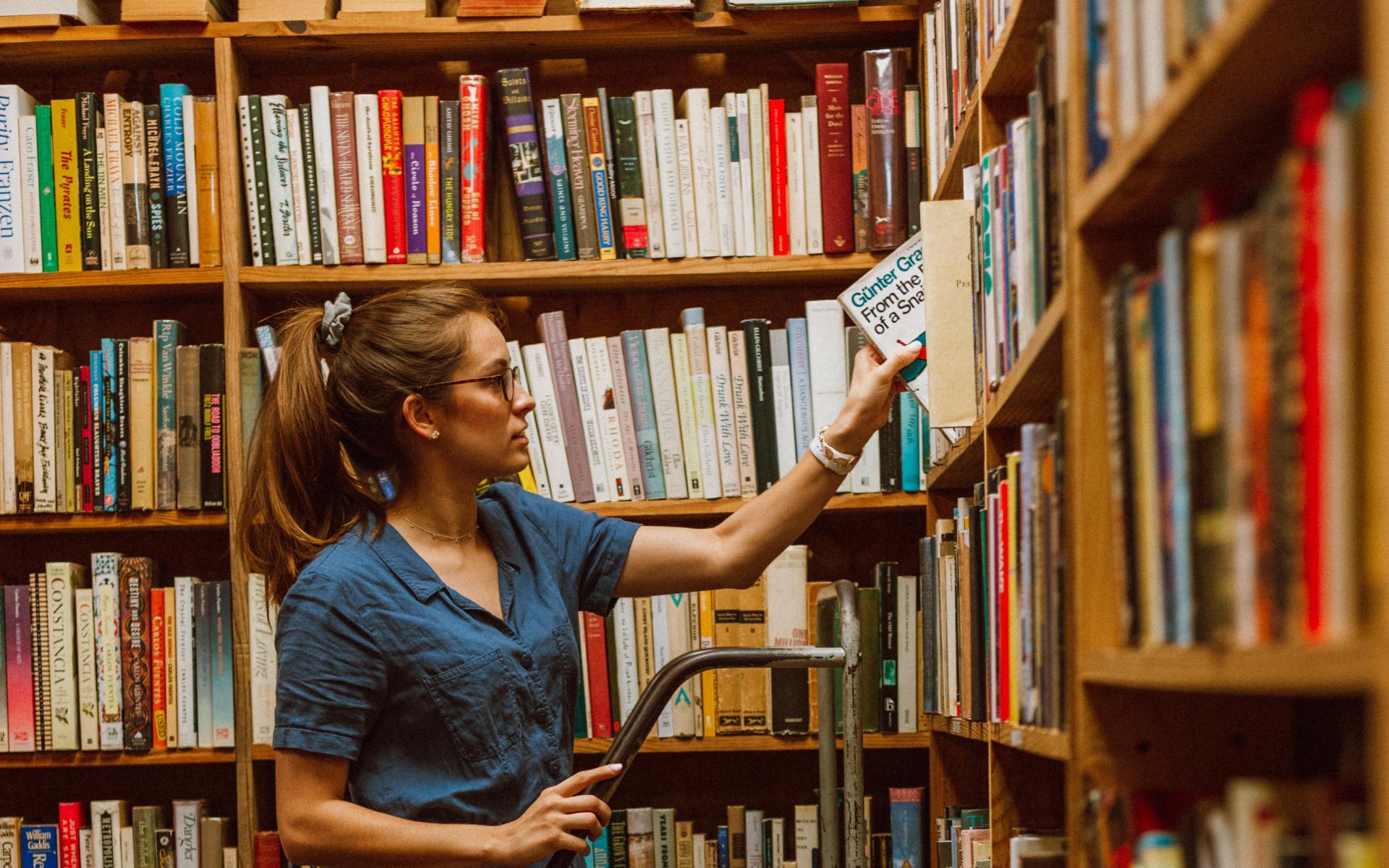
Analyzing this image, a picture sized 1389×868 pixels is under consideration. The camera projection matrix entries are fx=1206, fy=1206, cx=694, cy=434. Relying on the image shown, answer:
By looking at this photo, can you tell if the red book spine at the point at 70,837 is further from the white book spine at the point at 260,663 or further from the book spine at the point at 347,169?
the book spine at the point at 347,169

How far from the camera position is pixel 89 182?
6.69 feet

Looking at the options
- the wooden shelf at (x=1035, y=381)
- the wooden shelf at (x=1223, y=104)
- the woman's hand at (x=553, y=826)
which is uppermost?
the wooden shelf at (x=1223, y=104)

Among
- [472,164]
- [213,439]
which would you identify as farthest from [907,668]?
[213,439]

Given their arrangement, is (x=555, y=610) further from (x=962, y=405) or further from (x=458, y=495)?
(x=962, y=405)

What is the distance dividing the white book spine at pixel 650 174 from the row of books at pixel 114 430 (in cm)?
69

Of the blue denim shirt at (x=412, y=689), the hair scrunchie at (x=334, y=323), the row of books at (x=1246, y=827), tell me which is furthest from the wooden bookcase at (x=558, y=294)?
the blue denim shirt at (x=412, y=689)

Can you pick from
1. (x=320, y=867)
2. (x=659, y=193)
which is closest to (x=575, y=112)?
(x=659, y=193)

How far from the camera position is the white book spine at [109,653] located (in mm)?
1966

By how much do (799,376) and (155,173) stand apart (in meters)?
1.14

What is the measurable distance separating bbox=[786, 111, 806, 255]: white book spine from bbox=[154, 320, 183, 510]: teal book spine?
3.44 ft

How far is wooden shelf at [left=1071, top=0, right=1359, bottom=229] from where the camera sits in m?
0.49

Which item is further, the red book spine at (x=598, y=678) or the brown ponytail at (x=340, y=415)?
the red book spine at (x=598, y=678)

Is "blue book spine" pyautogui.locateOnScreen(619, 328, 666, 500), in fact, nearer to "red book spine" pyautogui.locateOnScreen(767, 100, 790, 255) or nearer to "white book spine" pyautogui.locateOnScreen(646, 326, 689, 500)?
"white book spine" pyautogui.locateOnScreen(646, 326, 689, 500)

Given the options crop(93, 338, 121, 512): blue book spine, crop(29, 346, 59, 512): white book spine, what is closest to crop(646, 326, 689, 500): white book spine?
crop(93, 338, 121, 512): blue book spine
